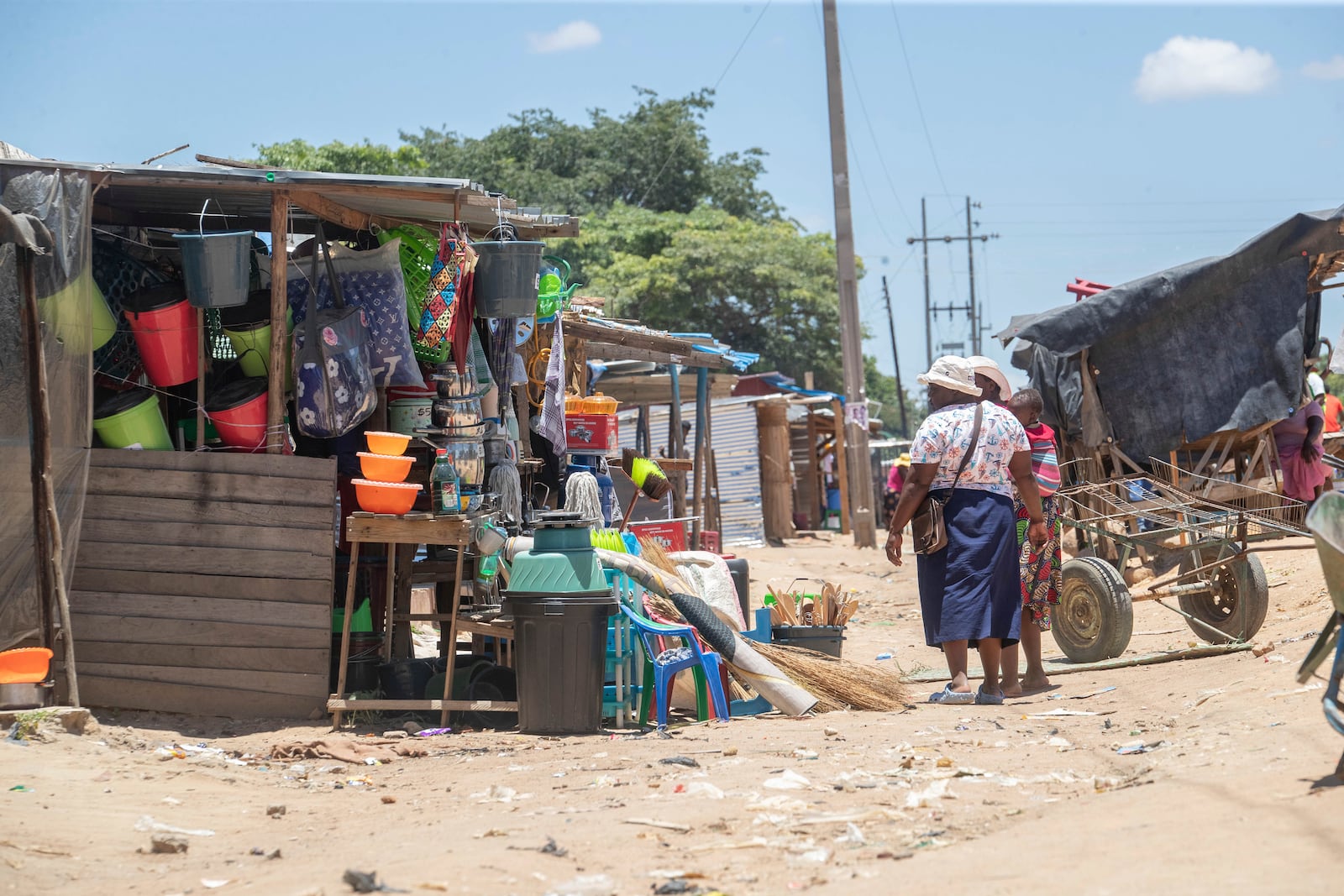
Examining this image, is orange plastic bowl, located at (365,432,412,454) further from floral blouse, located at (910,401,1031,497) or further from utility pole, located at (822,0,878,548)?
utility pole, located at (822,0,878,548)

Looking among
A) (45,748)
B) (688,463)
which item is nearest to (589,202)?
(688,463)

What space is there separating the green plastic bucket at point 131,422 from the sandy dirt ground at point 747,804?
4.75ft

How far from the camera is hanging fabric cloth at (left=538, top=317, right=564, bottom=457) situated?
9.51 meters

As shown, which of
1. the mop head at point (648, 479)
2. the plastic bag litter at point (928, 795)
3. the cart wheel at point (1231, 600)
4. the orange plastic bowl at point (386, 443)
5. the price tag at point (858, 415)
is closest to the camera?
the plastic bag litter at point (928, 795)

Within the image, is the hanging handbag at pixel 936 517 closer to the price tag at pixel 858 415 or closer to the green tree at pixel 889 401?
the price tag at pixel 858 415

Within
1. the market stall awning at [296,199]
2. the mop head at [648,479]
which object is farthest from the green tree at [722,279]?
the market stall awning at [296,199]

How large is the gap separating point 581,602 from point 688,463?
6.88 m

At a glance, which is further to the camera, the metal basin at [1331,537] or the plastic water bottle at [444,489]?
the plastic water bottle at [444,489]

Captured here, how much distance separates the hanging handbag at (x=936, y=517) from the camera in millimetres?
6988

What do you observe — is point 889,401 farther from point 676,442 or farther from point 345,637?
point 345,637

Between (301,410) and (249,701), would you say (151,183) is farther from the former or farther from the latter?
Result: (249,701)

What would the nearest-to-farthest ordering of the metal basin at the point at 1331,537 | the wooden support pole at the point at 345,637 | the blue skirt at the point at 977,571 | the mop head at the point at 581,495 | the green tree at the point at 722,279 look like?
the metal basin at the point at 1331,537 → the wooden support pole at the point at 345,637 → the blue skirt at the point at 977,571 → the mop head at the point at 581,495 → the green tree at the point at 722,279

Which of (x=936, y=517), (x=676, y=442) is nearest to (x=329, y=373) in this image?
(x=936, y=517)

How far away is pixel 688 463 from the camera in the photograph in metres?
13.4
